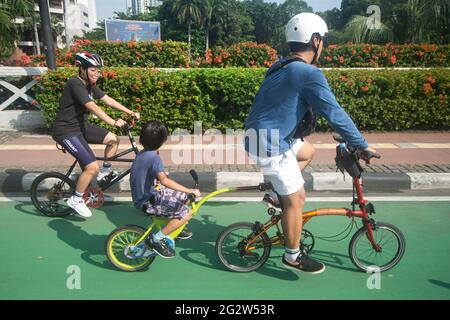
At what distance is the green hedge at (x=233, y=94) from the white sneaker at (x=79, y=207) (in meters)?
3.29

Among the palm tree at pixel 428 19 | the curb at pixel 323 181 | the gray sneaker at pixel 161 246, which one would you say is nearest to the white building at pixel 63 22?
the palm tree at pixel 428 19

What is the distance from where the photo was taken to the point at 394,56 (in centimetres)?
1064

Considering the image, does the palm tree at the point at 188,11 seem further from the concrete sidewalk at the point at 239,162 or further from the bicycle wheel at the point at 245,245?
the bicycle wheel at the point at 245,245

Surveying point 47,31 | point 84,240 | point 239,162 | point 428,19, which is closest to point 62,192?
point 84,240

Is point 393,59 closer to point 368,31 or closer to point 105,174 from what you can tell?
point 368,31

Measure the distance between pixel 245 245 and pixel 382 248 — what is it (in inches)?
44.3

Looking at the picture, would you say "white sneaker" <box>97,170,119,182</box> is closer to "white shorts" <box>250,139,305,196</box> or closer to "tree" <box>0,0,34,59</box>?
"white shorts" <box>250,139,305,196</box>

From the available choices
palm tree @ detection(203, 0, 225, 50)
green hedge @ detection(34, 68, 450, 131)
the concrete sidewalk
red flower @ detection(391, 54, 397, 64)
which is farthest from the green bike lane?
palm tree @ detection(203, 0, 225, 50)

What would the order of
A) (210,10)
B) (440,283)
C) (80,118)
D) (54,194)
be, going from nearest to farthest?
(440,283) → (80,118) → (54,194) → (210,10)

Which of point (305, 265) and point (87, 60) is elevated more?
point (87, 60)

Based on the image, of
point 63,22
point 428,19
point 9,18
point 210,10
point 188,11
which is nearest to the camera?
point 9,18
